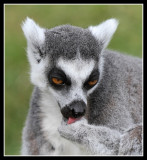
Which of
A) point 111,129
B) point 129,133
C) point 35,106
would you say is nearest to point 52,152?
point 35,106

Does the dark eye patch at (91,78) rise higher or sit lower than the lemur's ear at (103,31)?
lower

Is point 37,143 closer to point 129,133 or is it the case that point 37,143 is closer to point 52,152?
point 52,152

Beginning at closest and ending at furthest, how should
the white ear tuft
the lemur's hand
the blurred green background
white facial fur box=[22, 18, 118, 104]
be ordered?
the lemur's hand < white facial fur box=[22, 18, 118, 104] < the white ear tuft < the blurred green background

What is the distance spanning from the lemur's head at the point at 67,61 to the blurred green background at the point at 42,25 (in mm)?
2429

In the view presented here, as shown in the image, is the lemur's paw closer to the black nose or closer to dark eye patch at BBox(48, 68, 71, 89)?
the black nose

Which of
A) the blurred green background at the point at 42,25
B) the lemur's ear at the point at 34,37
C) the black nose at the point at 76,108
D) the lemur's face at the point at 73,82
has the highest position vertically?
the blurred green background at the point at 42,25

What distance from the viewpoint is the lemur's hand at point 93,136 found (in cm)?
263

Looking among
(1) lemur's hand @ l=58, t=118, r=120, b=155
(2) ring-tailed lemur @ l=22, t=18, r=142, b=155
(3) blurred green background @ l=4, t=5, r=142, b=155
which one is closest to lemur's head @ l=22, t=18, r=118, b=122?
(2) ring-tailed lemur @ l=22, t=18, r=142, b=155

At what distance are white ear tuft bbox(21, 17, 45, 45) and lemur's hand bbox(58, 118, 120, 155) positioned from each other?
2.05 ft

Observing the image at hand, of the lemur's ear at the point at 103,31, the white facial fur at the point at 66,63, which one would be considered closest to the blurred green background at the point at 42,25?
the white facial fur at the point at 66,63

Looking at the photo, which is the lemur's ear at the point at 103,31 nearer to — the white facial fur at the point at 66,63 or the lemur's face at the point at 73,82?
the white facial fur at the point at 66,63

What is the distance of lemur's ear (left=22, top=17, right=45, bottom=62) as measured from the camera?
295 centimetres

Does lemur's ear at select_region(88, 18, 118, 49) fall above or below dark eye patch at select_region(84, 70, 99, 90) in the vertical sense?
above

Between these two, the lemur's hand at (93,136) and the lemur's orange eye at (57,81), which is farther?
the lemur's orange eye at (57,81)
